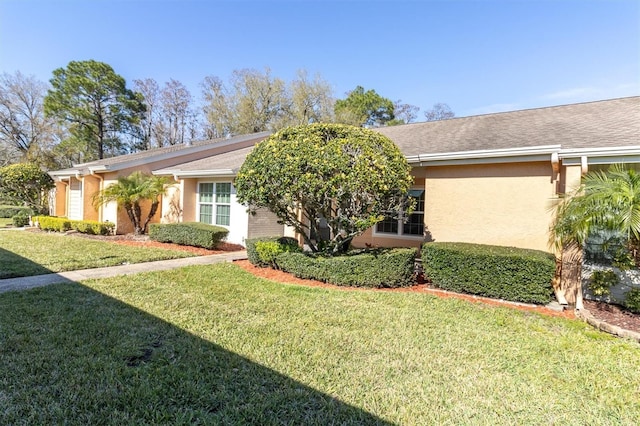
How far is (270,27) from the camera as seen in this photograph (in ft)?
51.3

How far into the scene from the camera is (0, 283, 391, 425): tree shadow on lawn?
9.30 feet

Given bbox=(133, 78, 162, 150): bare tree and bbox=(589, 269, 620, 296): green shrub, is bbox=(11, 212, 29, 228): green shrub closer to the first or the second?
bbox=(133, 78, 162, 150): bare tree

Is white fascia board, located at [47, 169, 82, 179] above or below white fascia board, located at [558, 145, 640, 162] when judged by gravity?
above

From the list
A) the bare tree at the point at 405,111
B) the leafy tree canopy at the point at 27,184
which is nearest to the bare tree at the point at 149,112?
the leafy tree canopy at the point at 27,184

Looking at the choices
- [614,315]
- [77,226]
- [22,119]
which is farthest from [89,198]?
[22,119]

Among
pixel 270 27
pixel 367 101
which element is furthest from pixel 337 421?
pixel 367 101

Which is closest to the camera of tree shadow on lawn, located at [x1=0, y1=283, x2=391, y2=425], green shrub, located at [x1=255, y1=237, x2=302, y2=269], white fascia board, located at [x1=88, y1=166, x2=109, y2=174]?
tree shadow on lawn, located at [x1=0, y1=283, x2=391, y2=425]

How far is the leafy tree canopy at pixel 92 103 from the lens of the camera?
100 ft

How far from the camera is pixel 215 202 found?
1381cm

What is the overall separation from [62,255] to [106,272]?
308 centimetres

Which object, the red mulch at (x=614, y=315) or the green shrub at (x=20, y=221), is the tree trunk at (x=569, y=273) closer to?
the red mulch at (x=614, y=315)

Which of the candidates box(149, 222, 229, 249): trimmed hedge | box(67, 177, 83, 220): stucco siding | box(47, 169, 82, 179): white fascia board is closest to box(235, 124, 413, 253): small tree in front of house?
box(149, 222, 229, 249): trimmed hedge

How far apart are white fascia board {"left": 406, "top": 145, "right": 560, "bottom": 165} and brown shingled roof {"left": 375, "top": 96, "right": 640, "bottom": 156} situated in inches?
12.9

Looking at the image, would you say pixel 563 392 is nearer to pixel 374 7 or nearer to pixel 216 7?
pixel 374 7
